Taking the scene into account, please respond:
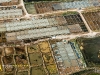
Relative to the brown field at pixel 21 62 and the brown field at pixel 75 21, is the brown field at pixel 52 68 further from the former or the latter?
the brown field at pixel 75 21

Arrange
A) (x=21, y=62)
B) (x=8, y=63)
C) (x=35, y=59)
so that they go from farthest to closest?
(x=35, y=59), (x=21, y=62), (x=8, y=63)

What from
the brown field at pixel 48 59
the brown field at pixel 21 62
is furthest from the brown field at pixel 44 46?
the brown field at pixel 21 62

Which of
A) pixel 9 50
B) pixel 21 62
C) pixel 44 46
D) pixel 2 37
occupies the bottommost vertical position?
pixel 21 62

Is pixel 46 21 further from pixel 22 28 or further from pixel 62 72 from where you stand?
pixel 62 72

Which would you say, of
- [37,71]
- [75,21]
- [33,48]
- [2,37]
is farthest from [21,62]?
[75,21]

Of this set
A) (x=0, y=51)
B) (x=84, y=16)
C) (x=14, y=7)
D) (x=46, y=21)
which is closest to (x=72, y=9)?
(x=84, y=16)

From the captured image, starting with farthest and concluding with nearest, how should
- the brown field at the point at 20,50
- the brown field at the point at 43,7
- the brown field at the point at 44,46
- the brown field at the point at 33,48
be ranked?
the brown field at the point at 43,7
the brown field at the point at 44,46
the brown field at the point at 33,48
the brown field at the point at 20,50

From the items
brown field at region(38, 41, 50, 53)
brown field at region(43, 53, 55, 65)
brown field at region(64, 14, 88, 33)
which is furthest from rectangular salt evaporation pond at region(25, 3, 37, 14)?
brown field at region(43, 53, 55, 65)

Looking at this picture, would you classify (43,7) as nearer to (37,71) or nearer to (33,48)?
(33,48)

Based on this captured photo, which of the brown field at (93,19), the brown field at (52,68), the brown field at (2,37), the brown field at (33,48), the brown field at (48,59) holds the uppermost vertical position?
the brown field at (93,19)

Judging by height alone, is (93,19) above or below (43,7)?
below

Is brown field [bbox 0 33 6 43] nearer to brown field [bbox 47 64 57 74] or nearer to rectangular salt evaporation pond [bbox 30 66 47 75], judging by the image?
rectangular salt evaporation pond [bbox 30 66 47 75]
